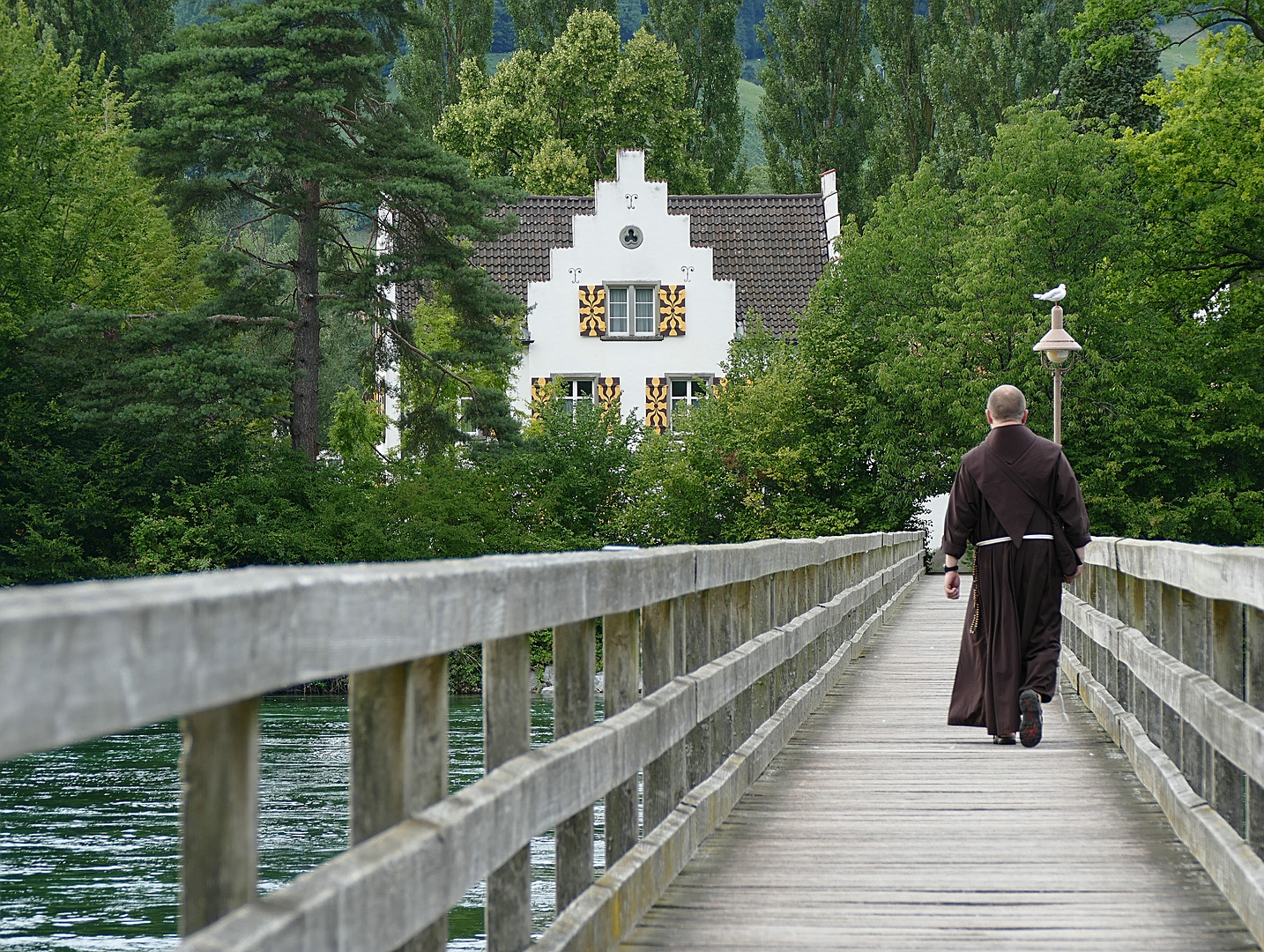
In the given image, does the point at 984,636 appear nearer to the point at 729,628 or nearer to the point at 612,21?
the point at 729,628

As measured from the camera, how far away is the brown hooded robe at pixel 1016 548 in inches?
371

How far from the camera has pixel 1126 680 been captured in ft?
32.5

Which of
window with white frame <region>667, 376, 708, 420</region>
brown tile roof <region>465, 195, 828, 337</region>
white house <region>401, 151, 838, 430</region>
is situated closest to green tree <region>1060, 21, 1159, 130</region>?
brown tile roof <region>465, 195, 828, 337</region>

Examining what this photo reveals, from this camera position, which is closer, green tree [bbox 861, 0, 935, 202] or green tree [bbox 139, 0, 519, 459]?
green tree [bbox 139, 0, 519, 459]

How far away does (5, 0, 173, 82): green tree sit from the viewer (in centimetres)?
5656

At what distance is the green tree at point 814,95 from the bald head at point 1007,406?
54.5m

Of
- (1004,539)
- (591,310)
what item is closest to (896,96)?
(591,310)

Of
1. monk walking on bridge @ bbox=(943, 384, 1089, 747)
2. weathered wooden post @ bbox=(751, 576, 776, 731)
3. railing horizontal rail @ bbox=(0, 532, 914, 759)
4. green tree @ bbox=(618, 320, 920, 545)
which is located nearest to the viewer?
railing horizontal rail @ bbox=(0, 532, 914, 759)

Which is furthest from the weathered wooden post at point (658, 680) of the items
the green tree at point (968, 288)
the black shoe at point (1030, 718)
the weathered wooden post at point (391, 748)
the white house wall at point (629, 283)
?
the white house wall at point (629, 283)

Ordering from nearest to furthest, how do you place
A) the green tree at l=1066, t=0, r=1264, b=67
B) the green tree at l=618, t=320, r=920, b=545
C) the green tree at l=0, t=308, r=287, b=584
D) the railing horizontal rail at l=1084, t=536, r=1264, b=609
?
the railing horizontal rail at l=1084, t=536, r=1264, b=609 → the green tree at l=0, t=308, r=287, b=584 → the green tree at l=1066, t=0, r=1264, b=67 → the green tree at l=618, t=320, r=920, b=545

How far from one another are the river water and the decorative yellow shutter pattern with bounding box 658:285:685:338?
2452 centimetres

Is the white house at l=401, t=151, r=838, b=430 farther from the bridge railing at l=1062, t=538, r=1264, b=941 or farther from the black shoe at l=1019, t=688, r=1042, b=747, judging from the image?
the bridge railing at l=1062, t=538, r=1264, b=941

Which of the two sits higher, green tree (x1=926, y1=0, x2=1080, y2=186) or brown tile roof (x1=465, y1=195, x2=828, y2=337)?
green tree (x1=926, y1=0, x2=1080, y2=186)

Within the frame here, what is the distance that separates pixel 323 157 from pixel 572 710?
3432 cm
